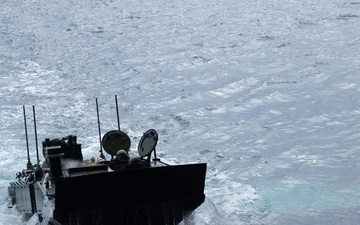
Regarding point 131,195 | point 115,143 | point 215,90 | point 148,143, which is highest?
point 215,90

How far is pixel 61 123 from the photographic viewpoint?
1347 inches

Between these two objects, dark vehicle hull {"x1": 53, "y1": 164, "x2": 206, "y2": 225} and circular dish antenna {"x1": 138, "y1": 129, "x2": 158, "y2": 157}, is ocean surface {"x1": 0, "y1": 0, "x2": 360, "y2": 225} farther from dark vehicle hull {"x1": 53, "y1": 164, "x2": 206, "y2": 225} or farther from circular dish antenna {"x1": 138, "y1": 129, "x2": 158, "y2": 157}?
dark vehicle hull {"x1": 53, "y1": 164, "x2": 206, "y2": 225}

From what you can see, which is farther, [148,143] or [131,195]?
[148,143]

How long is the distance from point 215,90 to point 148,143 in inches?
801

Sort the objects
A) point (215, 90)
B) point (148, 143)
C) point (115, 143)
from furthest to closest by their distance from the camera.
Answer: point (215, 90), point (115, 143), point (148, 143)

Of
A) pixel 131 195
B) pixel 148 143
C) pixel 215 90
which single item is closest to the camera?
pixel 131 195

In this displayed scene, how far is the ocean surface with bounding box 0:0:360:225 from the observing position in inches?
973

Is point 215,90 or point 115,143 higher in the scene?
point 215,90

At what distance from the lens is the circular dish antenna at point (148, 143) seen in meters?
17.4

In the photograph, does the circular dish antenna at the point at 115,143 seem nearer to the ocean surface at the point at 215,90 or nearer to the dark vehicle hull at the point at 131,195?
the dark vehicle hull at the point at 131,195

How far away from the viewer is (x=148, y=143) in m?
17.7

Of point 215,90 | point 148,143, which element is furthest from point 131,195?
point 215,90

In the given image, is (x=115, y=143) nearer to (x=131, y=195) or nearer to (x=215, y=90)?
(x=131, y=195)

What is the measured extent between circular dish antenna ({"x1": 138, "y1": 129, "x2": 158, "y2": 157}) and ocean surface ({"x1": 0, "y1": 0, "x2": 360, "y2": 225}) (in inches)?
163
